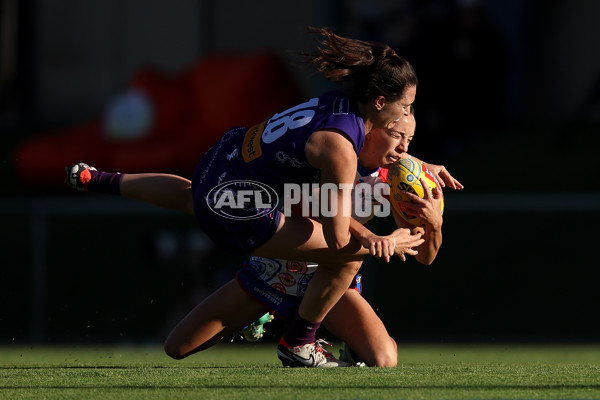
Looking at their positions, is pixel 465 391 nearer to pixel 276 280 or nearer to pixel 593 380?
pixel 593 380

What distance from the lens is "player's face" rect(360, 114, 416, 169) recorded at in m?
6.01

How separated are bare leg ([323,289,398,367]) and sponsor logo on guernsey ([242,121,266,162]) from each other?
1.06 metres

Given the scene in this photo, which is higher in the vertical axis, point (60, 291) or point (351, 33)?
point (351, 33)

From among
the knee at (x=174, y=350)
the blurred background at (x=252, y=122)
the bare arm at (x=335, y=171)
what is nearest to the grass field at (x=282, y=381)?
the knee at (x=174, y=350)

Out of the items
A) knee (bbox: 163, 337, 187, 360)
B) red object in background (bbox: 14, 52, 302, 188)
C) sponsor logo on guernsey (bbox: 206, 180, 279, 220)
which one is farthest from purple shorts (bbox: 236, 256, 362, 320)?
red object in background (bbox: 14, 52, 302, 188)

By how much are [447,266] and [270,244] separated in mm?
5068

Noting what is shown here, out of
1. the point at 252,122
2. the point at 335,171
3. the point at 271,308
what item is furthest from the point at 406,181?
the point at 252,122

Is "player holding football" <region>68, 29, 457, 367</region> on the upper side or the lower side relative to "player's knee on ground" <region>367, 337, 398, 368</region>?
upper

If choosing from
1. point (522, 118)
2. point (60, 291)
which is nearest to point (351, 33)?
point (522, 118)

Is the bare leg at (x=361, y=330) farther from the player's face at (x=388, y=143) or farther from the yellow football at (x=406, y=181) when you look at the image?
the player's face at (x=388, y=143)

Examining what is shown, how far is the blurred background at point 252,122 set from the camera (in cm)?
1070

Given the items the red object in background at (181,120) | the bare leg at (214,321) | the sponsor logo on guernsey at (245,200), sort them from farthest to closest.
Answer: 1. the red object in background at (181,120)
2. the bare leg at (214,321)
3. the sponsor logo on guernsey at (245,200)

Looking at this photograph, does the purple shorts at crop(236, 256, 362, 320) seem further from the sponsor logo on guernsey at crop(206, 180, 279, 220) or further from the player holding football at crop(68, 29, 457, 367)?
the sponsor logo on guernsey at crop(206, 180, 279, 220)

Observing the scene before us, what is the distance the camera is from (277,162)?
5.89m
